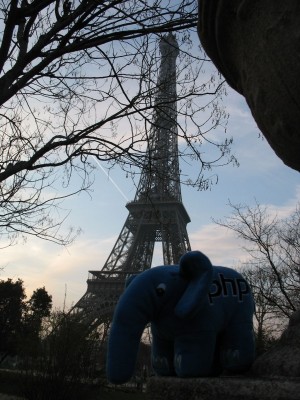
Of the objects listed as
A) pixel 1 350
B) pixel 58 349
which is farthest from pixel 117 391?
pixel 1 350

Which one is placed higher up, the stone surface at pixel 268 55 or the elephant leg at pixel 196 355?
the stone surface at pixel 268 55

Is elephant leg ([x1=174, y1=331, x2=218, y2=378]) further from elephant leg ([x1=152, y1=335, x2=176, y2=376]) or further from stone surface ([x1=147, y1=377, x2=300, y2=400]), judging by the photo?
stone surface ([x1=147, y1=377, x2=300, y2=400])

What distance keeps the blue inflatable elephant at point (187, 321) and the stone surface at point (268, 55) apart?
1.12 metres

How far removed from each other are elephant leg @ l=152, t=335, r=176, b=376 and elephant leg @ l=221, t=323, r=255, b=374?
0.33 meters

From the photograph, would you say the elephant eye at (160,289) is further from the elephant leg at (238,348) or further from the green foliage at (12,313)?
the green foliage at (12,313)

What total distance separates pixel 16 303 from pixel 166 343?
32.9 m

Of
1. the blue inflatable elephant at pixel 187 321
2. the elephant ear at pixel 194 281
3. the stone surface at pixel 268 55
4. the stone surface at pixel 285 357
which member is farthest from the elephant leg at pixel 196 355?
the stone surface at pixel 268 55

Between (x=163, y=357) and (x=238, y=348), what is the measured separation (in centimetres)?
49

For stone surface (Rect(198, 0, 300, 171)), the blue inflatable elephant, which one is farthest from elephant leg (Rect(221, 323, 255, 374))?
stone surface (Rect(198, 0, 300, 171))

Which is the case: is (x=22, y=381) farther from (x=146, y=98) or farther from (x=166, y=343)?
(x=166, y=343)

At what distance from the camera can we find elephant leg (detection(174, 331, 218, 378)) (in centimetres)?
221

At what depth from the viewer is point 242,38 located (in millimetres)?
1273

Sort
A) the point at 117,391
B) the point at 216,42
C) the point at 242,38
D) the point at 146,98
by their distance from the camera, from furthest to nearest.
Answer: the point at 117,391 < the point at 146,98 < the point at 216,42 < the point at 242,38

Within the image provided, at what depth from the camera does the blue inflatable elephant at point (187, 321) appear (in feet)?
7.18
